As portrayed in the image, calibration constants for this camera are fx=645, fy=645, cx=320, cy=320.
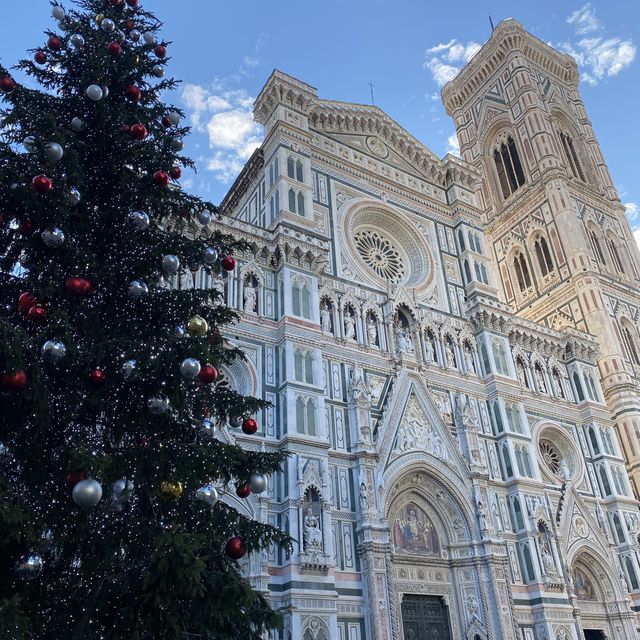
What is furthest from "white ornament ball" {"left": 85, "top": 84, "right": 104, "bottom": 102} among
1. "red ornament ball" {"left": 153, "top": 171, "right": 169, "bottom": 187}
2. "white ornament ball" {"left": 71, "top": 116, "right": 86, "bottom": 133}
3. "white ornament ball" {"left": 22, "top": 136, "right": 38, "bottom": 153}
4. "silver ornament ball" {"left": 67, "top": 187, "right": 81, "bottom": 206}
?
"silver ornament ball" {"left": 67, "top": 187, "right": 81, "bottom": 206}

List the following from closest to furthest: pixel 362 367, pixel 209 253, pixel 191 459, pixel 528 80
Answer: pixel 191 459, pixel 209 253, pixel 362 367, pixel 528 80

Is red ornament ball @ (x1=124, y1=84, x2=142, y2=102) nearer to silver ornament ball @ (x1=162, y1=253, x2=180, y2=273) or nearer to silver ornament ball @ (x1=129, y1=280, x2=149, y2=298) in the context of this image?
silver ornament ball @ (x1=162, y1=253, x2=180, y2=273)

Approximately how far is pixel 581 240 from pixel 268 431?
2140 centimetres

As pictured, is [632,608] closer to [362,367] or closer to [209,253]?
[362,367]

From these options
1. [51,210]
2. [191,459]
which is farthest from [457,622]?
[51,210]

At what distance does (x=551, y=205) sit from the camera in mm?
33406

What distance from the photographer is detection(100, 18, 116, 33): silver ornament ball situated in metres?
9.02

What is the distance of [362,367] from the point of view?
65.4 ft

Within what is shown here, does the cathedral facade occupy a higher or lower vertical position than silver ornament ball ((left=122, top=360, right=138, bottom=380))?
higher

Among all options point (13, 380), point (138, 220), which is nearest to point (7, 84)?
point (138, 220)

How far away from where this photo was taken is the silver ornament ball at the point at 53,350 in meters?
6.19

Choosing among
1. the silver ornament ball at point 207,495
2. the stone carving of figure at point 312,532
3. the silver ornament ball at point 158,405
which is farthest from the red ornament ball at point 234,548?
the stone carving of figure at point 312,532

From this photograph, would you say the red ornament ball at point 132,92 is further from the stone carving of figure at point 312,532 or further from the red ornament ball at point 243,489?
the stone carving of figure at point 312,532

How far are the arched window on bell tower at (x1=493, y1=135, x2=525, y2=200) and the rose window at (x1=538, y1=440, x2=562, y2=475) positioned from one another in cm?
1742
